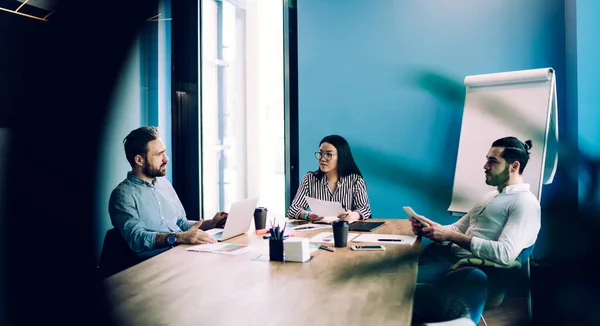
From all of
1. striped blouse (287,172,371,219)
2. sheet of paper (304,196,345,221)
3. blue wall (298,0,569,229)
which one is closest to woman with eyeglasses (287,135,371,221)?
striped blouse (287,172,371,219)

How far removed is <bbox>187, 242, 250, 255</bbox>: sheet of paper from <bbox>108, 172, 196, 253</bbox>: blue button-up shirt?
0.53 feet

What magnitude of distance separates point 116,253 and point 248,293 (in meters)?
0.70

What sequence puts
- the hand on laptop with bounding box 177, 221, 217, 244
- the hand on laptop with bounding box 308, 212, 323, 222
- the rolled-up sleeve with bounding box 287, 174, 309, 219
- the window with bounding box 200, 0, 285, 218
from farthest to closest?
the window with bounding box 200, 0, 285, 218 < the rolled-up sleeve with bounding box 287, 174, 309, 219 < the hand on laptop with bounding box 308, 212, 323, 222 < the hand on laptop with bounding box 177, 221, 217, 244

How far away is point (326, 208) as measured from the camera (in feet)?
6.24

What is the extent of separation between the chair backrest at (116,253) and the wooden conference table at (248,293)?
0.80 ft

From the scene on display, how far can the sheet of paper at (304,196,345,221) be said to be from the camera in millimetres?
1892

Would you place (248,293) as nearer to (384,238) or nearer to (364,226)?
(384,238)

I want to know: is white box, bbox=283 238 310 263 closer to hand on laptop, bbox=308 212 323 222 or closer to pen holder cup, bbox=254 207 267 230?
pen holder cup, bbox=254 207 267 230

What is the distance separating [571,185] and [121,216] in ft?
4.95

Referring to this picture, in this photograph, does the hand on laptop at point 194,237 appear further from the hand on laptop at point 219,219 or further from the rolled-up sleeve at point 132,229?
the hand on laptop at point 219,219

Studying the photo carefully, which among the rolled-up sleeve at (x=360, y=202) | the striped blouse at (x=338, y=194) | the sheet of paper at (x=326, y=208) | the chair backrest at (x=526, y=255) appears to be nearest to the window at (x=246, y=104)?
the striped blouse at (x=338, y=194)

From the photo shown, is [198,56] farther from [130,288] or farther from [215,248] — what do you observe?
[215,248]

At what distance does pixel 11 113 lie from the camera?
214mm

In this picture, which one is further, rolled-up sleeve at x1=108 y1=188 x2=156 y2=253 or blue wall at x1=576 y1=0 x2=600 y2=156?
rolled-up sleeve at x1=108 y1=188 x2=156 y2=253
